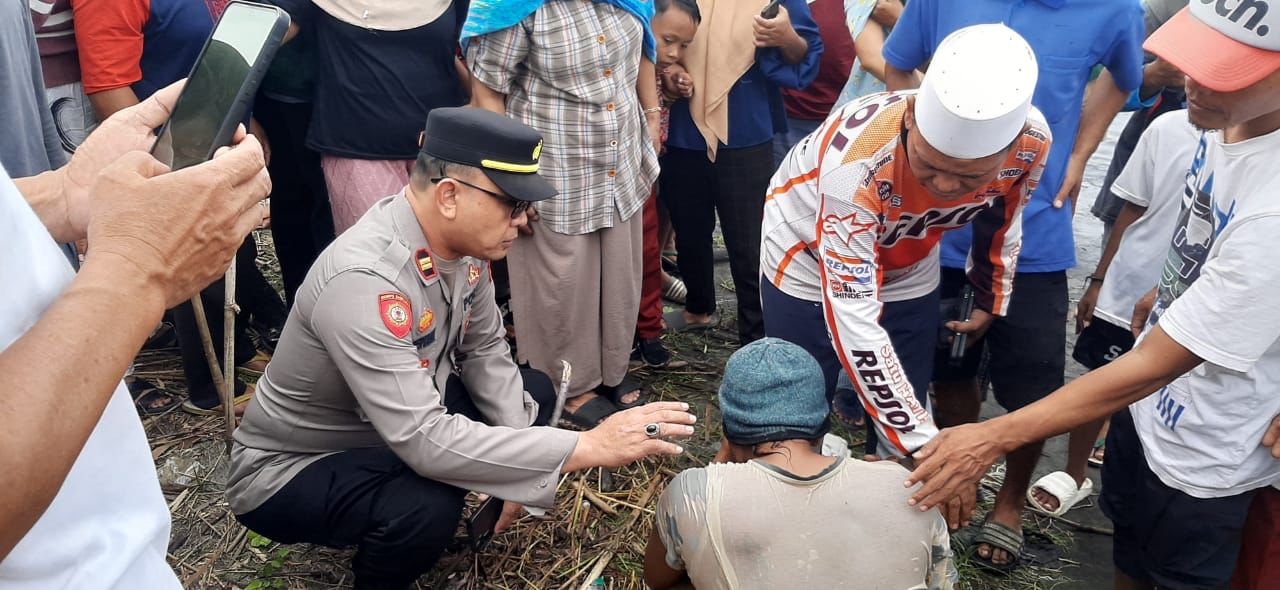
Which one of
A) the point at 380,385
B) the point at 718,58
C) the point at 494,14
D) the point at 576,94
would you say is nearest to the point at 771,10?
the point at 718,58

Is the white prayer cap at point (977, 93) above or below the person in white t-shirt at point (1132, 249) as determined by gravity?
above

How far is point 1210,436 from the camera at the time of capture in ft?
7.97

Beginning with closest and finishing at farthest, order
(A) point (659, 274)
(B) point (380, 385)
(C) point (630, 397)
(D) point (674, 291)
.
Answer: (B) point (380, 385), (C) point (630, 397), (A) point (659, 274), (D) point (674, 291)

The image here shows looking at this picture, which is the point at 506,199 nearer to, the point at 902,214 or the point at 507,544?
the point at 902,214

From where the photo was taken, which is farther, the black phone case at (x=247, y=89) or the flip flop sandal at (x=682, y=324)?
the flip flop sandal at (x=682, y=324)

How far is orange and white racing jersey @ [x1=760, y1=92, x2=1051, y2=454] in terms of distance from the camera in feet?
8.46

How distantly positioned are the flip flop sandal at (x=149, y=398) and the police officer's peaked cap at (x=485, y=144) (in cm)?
226

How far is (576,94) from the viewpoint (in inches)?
144

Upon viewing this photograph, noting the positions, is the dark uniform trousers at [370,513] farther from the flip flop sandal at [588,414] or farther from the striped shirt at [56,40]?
the striped shirt at [56,40]

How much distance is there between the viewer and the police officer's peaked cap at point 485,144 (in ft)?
8.69

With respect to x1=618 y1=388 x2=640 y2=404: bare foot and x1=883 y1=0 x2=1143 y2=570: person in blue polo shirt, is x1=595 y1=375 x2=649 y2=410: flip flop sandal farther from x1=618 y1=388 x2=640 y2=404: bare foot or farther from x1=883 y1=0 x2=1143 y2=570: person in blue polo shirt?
x1=883 y1=0 x2=1143 y2=570: person in blue polo shirt

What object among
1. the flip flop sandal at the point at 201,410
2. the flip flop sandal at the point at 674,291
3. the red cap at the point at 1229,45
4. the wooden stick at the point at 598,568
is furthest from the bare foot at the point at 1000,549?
the flip flop sandal at the point at 201,410

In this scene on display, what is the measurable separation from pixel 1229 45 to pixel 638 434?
176cm

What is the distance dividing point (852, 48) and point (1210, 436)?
11.1 feet
